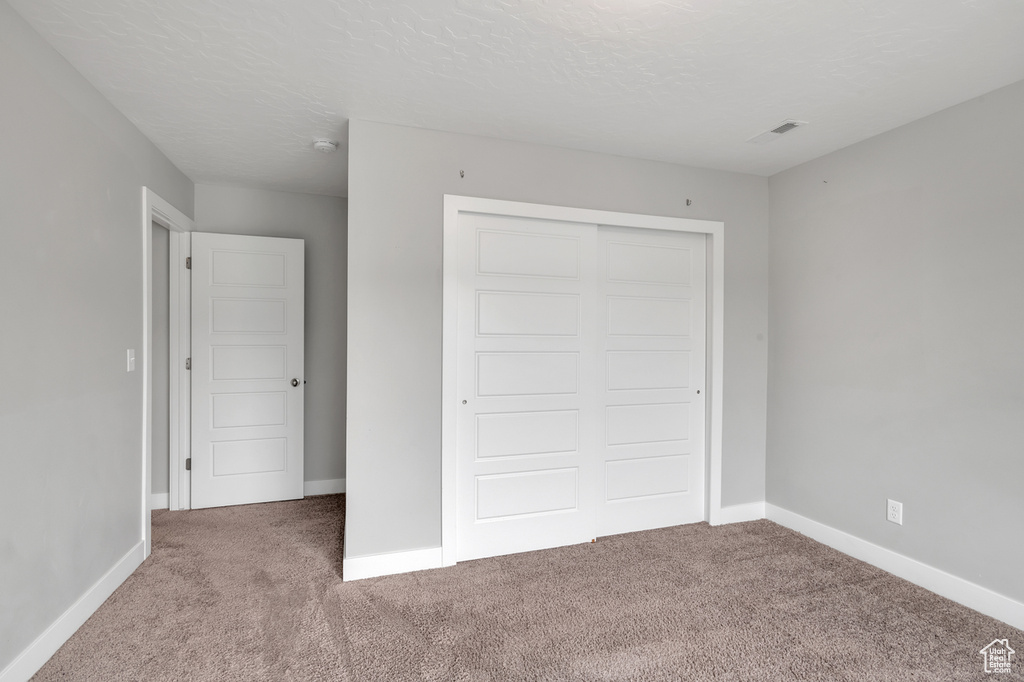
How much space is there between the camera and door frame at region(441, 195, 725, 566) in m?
2.87

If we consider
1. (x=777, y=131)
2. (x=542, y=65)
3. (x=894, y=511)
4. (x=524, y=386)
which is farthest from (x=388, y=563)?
(x=777, y=131)

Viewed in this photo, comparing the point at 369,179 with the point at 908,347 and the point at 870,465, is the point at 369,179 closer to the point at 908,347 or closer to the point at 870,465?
the point at 908,347

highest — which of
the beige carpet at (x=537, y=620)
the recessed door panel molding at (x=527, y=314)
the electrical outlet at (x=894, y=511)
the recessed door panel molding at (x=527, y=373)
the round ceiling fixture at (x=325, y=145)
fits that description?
the round ceiling fixture at (x=325, y=145)

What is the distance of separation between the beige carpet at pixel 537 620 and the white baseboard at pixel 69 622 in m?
0.06

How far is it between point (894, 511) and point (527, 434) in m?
2.13

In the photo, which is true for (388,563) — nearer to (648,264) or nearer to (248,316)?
(248,316)

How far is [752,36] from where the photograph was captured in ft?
6.47

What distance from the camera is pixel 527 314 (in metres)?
3.08

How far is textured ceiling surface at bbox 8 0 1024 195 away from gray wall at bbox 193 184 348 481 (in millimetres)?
1087

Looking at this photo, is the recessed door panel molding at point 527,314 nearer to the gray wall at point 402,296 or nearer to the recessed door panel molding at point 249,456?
the gray wall at point 402,296

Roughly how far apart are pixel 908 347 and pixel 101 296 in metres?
4.25

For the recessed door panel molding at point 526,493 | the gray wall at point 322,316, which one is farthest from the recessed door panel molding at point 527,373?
the gray wall at point 322,316

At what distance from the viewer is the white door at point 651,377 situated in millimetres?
3346

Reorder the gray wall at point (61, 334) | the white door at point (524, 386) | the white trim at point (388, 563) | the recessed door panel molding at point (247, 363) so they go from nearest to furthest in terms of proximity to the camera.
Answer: the gray wall at point (61, 334), the white trim at point (388, 563), the white door at point (524, 386), the recessed door panel molding at point (247, 363)
